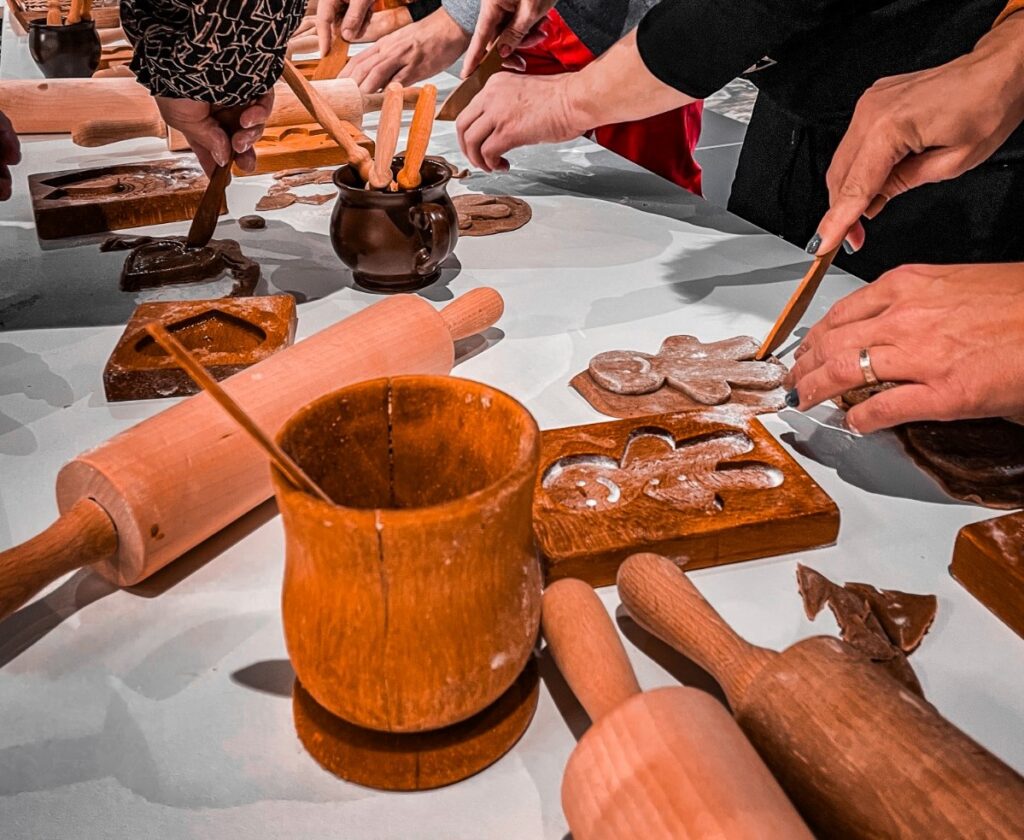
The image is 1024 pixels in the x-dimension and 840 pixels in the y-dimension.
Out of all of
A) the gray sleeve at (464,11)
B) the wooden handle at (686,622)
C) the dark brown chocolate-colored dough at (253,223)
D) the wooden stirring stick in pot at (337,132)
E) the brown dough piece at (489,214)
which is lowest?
the dark brown chocolate-colored dough at (253,223)

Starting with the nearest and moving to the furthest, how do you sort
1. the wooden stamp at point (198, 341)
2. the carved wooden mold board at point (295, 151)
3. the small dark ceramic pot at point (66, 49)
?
1. the wooden stamp at point (198, 341)
2. the carved wooden mold board at point (295, 151)
3. the small dark ceramic pot at point (66, 49)

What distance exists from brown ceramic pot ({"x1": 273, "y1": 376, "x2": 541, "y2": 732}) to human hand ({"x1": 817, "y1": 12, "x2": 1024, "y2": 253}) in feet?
2.19

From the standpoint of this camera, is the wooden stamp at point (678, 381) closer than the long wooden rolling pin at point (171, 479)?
No

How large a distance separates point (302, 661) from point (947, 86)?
1.03 metres

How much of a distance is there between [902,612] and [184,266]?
1.10m

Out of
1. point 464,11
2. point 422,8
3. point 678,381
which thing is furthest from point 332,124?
point 422,8

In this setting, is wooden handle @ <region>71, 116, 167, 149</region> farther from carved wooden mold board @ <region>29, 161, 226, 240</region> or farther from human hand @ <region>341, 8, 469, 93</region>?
human hand @ <region>341, 8, 469, 93</region>

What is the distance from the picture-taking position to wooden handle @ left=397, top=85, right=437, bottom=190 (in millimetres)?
1272

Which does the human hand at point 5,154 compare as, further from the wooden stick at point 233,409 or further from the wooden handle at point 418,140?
the wooden stick at point 233,409

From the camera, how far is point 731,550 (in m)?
0.84

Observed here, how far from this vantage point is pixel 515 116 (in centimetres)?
169

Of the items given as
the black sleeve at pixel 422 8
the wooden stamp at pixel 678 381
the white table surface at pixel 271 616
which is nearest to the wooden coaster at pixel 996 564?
the white table surface at pixel 271 616

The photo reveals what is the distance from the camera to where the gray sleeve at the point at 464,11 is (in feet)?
7.00

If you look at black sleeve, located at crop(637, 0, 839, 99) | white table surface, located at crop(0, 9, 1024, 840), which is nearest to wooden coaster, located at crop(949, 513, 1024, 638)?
white table surface, located at crop(0, 9, 1024, 840)
